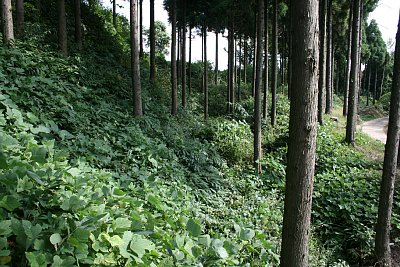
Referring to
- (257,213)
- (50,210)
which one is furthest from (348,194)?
(50,210)

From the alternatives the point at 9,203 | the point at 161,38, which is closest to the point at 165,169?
the point at 9,203

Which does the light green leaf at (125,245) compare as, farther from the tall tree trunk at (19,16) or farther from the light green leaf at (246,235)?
the tall tree trunk at (19,16)

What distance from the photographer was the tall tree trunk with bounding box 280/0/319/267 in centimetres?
266

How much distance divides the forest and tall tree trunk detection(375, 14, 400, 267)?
25 millimetres

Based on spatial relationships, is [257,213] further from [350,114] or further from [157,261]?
[350,114]

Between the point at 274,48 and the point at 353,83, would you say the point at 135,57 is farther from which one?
the point at 353,83

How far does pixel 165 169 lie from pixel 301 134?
411 centimetres

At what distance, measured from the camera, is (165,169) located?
6.41 m

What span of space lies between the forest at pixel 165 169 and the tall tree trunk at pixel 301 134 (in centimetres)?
1

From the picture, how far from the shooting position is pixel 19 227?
1.86 m

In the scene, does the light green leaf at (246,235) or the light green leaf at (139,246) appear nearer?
the light green leaf at (139,246)

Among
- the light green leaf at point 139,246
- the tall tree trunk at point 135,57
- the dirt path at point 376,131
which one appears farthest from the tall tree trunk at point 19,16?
the dirt path at point 376,131

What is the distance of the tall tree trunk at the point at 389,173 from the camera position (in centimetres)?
574

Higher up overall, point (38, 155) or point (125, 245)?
point (38, 155)
